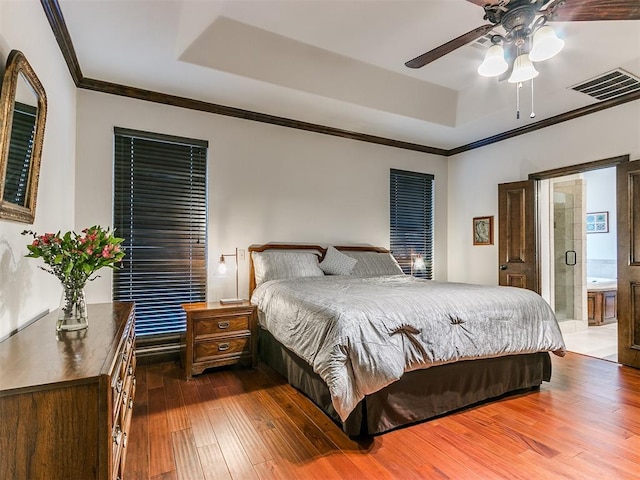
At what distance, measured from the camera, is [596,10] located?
79.1 inches

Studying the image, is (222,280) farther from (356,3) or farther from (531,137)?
(531,137)

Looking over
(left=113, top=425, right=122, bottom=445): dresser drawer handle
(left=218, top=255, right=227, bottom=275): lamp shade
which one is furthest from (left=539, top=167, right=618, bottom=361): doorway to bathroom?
(left=113, top=425, right=122, bottom=445): dresser drawer handle

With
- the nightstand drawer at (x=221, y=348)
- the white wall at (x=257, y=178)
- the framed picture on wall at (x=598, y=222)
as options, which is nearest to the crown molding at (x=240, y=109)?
the white wall at (x=257, y=178)

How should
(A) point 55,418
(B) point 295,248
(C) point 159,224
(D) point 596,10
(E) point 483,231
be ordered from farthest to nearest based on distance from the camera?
1. (E) point 483,231
2. (B) point 295,248
3. (C) point 159,224
4. (D) point 596,10
5. (A) point 55,418

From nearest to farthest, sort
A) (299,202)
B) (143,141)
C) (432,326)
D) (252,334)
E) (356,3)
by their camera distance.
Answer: (432,326)
(356,3)
(252,334)
(143,141)
(299,202)

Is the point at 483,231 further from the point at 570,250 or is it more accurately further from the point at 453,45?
the point at 453,45

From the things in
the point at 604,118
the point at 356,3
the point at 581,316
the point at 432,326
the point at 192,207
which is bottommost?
the point at 581,316

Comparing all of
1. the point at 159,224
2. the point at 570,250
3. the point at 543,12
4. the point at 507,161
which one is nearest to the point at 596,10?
the point at 543,12

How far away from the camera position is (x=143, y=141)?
A: 359 centimetres

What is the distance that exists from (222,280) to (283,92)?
207 cm

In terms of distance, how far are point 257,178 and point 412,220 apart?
8.14 ft

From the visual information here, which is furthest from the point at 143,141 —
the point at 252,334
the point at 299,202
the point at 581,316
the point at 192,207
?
the point at 581,316

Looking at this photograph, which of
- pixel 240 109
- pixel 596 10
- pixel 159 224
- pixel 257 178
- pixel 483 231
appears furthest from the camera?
pixel 483 231

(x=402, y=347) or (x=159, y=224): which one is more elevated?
(x=159, y=224)
